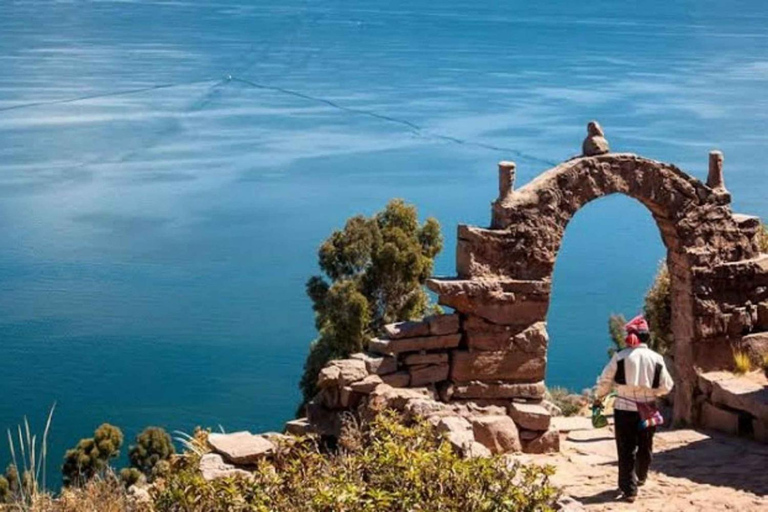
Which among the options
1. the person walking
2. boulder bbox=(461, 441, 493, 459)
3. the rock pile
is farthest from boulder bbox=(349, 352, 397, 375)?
the person walking

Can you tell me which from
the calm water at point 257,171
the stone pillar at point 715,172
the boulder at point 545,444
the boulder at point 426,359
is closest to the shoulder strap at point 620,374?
the boulder at point 545,444

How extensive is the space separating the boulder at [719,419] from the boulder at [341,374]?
4.08 m

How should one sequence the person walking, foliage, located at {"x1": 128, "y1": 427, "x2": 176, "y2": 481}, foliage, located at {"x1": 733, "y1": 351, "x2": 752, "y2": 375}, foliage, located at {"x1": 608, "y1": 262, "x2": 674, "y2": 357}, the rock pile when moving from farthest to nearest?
foliage, located at {"x1": 128, "y1": 427, "x2": 176, "y2": 481} → foliage, located at {"x1": 608, "y1": 262, "x2": 674, "y2": 357} → foliage, located at {"x1": 733, "y1": 351, "x2": 752, "y2": 375} → the rock pile → the person walking

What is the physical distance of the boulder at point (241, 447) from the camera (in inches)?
424

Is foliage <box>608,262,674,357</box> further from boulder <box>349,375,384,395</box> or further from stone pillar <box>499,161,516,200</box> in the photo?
boulder <box>349,375,384,395</box>

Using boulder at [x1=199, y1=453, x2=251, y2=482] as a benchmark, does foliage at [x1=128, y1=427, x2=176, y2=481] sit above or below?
below

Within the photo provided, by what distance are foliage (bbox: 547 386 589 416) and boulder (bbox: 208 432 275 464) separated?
8.49m

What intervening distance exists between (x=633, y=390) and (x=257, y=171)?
4405 centimetres

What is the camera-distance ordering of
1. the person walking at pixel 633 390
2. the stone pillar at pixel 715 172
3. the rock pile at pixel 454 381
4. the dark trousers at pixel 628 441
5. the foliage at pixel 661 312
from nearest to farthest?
the person walking at pixel 633 390 < the dark trousers at pixel 628 441 < the rock pile at pixel 454 381 < the stone pillar at pixel 715 172 < the foliage at pixel 661 312

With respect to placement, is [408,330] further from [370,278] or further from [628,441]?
[370,278]

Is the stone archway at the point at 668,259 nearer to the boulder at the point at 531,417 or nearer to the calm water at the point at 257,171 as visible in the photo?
the boulder at the point at 531,417

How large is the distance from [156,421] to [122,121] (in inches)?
1344

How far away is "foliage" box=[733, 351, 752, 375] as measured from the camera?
49.2ft

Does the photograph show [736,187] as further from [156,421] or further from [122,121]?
[122,121]
